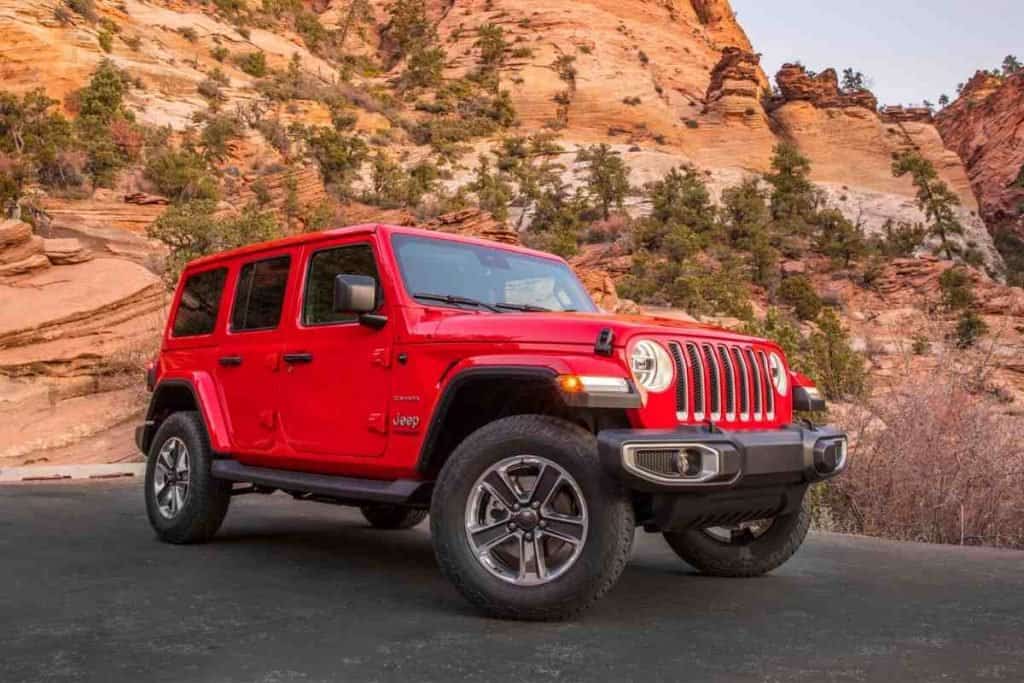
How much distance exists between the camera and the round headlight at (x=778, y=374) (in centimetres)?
523

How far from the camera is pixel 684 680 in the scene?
354cm

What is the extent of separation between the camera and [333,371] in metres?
5.55

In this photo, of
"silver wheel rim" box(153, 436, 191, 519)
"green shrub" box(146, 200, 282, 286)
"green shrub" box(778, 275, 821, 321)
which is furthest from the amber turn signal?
"green shrub" box(778, 275, 821, 321)

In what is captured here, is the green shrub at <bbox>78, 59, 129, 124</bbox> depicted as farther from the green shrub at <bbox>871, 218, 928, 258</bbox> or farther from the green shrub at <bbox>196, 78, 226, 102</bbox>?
the green shrub at <bbox>871, 218, 928, 258</bbox>

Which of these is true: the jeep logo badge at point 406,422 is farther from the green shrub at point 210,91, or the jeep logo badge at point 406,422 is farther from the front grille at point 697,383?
the green shrub at point 210,91

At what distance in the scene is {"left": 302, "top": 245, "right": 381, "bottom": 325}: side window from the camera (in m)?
5.66

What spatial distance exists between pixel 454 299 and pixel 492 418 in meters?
0.76

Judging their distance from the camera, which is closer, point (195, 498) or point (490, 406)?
point (490, 406)

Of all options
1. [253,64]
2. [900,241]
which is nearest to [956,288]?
[900,241]

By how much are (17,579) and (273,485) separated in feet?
4.76

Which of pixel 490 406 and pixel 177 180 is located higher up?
pixel 177 180

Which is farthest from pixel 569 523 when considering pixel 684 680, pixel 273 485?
pixel 273 485

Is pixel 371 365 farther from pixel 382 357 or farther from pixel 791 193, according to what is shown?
pixel 791 193

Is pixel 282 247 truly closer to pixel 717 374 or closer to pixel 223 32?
pixel 717 374
